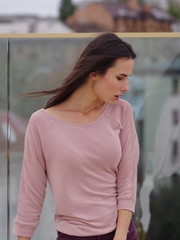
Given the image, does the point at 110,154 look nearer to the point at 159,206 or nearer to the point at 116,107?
the point at 116,107

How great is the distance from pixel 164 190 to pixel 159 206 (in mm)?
108

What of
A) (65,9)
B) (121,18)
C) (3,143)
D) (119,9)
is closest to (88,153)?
(3,143)

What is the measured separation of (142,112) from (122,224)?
4.41 ft

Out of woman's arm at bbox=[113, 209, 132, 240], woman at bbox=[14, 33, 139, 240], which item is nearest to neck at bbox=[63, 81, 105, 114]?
woman at bbox=[14, 33, 139, 240]

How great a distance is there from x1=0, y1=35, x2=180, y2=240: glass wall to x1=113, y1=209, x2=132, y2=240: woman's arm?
109 centimetres

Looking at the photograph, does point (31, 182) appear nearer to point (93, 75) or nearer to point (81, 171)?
point (81, 171)

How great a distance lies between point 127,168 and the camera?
227 cm

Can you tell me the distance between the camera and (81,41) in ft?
10.8

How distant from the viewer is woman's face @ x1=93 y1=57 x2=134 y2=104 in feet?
7.16

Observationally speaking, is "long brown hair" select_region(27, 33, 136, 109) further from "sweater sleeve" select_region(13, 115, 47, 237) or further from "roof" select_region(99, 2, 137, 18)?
"roof" select_region(99, 2, 137, 18)

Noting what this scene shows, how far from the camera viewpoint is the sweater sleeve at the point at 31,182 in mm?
2250

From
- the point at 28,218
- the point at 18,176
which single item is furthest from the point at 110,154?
the point at 18,176

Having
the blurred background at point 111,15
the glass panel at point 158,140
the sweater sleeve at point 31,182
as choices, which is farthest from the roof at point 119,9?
the sweater sleeve at point 31,182

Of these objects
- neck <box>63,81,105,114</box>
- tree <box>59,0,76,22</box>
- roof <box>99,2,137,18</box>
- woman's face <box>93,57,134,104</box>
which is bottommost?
tree <box>59,0,76,22</box>
